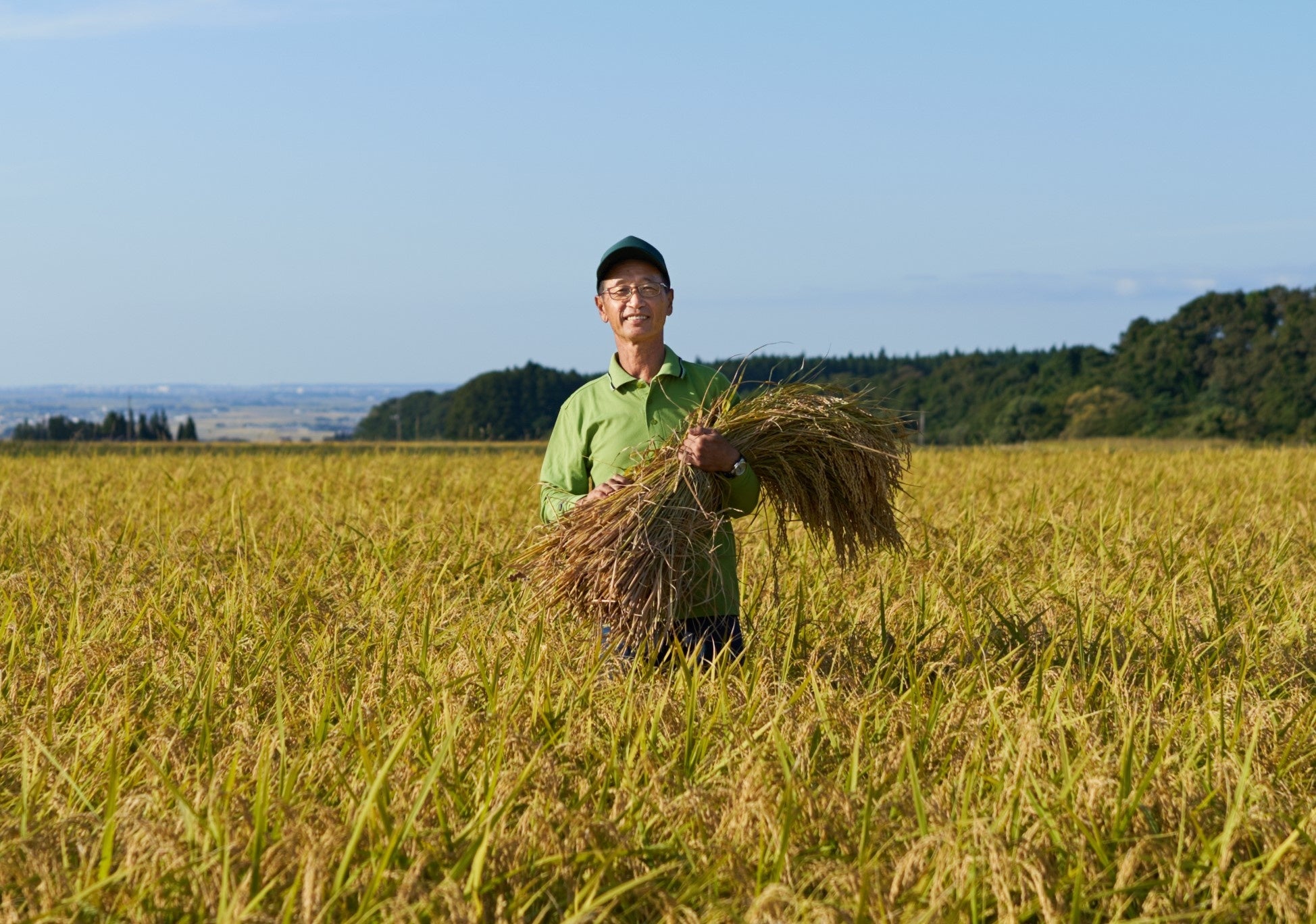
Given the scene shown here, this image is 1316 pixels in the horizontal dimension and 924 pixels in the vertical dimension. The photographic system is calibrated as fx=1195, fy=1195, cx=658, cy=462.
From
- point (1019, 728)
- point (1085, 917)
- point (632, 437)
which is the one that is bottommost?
point (1085, 917)

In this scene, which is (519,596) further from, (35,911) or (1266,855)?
(1266,855)

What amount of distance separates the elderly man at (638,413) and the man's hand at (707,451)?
0.17 ft

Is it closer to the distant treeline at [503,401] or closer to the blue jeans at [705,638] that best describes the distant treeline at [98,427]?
the distant treeline at [503,401]

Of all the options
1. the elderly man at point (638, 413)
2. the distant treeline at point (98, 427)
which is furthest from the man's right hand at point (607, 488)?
the distant treeline at point (98, 427)

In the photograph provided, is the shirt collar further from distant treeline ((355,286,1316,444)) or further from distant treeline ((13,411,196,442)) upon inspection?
distant treeline ((355,286,1316,444))

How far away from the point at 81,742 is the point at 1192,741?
2671 millimetres

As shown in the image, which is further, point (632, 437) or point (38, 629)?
point (38, 629)

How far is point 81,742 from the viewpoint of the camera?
2.90 metres

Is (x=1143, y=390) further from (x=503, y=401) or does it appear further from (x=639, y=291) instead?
(x=639, y=291)

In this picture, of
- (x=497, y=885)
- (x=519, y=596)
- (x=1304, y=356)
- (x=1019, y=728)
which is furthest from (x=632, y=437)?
(x=1304, y=356)

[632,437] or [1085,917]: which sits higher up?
[632,437]

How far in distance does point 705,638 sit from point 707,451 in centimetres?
60

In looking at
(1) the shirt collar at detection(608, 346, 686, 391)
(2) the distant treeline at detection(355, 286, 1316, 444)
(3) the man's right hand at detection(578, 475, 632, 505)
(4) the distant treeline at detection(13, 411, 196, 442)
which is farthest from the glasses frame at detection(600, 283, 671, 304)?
(2) the distant treeline at detection(355, 286, 1316, 444)

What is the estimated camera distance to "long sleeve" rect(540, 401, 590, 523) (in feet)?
12.1
